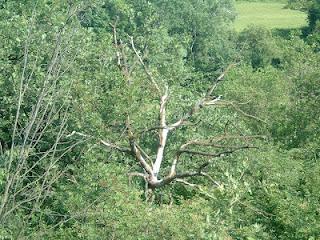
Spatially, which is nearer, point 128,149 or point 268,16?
point 128,149

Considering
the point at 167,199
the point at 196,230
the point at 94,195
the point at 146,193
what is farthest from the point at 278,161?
the point at 196,230

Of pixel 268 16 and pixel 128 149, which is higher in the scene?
pixel 128 149

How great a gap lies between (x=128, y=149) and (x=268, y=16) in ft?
233

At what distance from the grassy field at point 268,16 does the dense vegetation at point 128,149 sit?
4878 centimetres

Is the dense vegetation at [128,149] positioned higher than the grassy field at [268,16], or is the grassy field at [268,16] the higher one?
the dense vegetation at [128,149]

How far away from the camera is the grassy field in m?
77.7

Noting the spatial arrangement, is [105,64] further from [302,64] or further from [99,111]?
[302,64]

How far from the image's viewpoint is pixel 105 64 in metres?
18.6

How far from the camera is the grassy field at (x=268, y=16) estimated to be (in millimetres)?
77688

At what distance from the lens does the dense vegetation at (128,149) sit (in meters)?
8.52

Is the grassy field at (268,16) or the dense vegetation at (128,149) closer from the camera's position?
the dense vegetation at (128,149)

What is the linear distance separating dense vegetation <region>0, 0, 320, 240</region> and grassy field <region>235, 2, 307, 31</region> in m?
48.8

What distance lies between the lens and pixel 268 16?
273 ft

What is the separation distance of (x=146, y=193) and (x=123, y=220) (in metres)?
2.73
